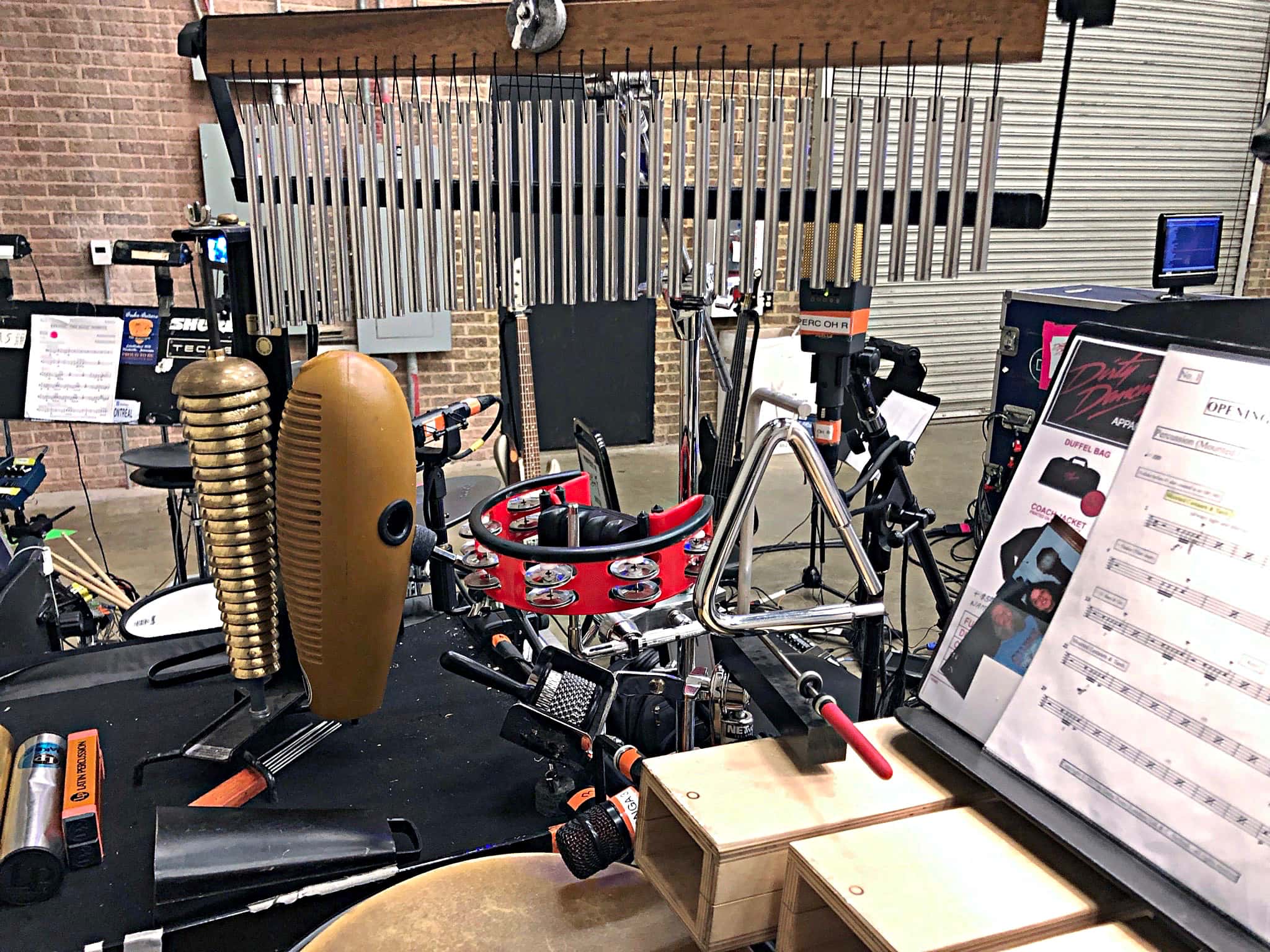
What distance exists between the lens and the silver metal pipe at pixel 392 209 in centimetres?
150

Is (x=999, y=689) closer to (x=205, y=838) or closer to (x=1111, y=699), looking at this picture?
(x=1111, y=699)

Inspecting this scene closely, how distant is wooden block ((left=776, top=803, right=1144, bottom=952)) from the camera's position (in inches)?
30.2

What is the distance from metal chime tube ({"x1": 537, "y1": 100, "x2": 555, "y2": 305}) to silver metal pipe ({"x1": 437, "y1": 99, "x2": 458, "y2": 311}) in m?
0.14

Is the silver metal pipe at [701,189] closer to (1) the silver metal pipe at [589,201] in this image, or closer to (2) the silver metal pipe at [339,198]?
(1) the silver metal pipe at [589,201]

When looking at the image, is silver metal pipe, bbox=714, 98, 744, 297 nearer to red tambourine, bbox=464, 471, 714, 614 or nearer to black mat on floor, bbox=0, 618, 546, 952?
red tambourine, bbox=464, 471, 714, 614

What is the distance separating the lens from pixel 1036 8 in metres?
1.28

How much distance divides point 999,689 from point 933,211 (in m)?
0.80

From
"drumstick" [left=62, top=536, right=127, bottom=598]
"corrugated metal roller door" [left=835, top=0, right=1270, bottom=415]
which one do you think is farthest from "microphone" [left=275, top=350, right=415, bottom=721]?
"corrugated metal roller door" [left=835, top=0, right=1270, bottom=415]

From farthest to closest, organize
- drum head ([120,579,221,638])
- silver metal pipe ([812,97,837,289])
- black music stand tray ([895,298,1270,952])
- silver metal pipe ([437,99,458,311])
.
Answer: drum head ([120,579,221,638]) < silver metal pipe ([437,99,458,311]) < silver metal pipe ([812,97,837,289]) < black music stand tray ([895,298,1270,952])

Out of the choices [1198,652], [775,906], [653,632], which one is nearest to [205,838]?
[653,632]

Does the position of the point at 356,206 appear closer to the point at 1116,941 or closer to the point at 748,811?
the point at 748,811

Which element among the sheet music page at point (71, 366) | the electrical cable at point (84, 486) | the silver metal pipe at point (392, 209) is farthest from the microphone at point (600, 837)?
the electrical cable at point (84, 486)

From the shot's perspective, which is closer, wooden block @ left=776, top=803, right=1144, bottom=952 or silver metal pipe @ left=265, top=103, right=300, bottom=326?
wooden block @ left=776, top=803, right=1144, bottom=952

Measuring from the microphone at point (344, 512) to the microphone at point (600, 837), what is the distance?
501 mm
